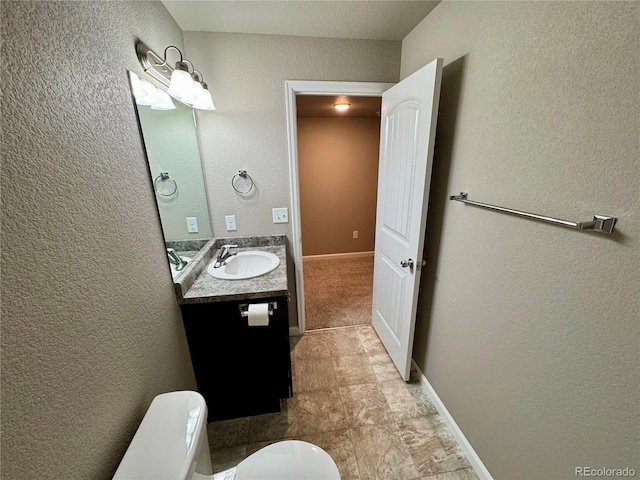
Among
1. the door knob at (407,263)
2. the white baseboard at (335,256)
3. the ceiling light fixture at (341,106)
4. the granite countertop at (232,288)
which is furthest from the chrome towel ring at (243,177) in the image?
the white baseboard at (335,256)

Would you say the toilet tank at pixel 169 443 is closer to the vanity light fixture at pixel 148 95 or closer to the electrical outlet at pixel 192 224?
the electrical outlet at pixel 192 224

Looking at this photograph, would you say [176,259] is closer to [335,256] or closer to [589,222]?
[589,222]

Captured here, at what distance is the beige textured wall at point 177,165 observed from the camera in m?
1.13

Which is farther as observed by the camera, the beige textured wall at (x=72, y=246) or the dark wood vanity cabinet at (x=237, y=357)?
the dark wood vanity cabinet at (x=237, y=357)

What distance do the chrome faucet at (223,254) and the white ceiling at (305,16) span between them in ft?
4.58

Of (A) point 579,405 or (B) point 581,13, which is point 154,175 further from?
(A) point 579,405

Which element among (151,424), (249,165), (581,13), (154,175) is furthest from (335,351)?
(581,13)

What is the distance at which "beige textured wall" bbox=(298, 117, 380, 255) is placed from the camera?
341 centimetres

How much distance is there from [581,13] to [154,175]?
62.4 inches

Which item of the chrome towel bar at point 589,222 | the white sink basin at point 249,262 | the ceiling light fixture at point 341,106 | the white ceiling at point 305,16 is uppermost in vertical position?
the white ceiling at point 305,16

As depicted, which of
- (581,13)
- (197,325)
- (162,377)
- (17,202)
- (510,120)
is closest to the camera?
(17,202)

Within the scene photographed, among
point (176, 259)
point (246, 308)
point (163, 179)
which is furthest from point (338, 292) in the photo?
point (163, 179)

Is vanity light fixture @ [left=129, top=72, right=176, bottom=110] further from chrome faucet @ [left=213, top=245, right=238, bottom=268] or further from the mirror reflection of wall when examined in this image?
chrome faucet @ [left=213, top=245, right=238, bottom=268]

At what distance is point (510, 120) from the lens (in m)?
0.95
